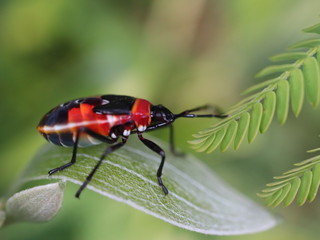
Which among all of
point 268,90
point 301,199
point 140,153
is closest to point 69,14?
point 140,153

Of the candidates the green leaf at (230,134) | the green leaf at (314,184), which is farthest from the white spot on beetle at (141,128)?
the green leaf at (314,184)

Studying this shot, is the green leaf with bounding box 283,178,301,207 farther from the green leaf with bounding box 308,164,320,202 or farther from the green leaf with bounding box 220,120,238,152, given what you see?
the green leaf with bounding box 220,120,238,152

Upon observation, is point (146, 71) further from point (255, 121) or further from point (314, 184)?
point (314, 184)

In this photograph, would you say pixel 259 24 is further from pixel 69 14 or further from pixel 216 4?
pixel 69 14

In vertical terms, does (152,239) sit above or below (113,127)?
below

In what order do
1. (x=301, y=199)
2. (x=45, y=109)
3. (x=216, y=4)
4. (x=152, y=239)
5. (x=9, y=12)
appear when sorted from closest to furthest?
(x=301, y=199)
(x=152, y=239)
(x=45, y=109)
(x=9, y=12)
(x=216, y=4)
